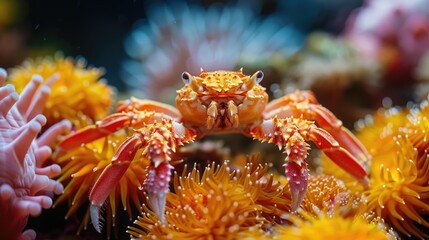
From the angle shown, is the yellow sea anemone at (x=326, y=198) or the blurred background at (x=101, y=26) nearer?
the yellow sea anemone at (x=326, y=198)

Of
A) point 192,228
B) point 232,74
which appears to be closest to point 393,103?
point 232,74

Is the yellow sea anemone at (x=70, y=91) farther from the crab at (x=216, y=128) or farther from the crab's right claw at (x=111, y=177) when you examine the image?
the crab's right claw at (x=111, y=177)

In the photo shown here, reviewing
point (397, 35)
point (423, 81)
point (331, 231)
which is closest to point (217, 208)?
point (331, 231)

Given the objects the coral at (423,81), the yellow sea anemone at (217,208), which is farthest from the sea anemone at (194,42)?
the yellow sea anemone at (217,208)

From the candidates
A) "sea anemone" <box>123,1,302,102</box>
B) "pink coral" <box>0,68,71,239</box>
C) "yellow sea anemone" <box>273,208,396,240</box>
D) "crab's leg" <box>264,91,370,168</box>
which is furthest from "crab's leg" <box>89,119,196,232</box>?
"sea anemone" <box>123,1,302,102</box>

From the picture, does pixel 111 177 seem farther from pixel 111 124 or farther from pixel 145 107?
pixel 145 107
